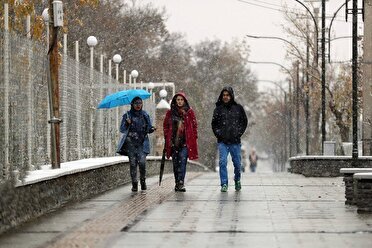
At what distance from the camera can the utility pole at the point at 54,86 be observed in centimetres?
1884

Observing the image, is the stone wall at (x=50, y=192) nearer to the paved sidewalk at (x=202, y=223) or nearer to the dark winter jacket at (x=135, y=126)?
the paved sidewalk at (x=202, y=223)

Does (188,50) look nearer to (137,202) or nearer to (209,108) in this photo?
(209,108)

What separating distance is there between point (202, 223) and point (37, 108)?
4807mm

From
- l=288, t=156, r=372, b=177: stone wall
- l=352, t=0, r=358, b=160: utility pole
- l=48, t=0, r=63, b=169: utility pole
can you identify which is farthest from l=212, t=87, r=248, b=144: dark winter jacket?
l=288, t=156, r=372, b=177: stone wall

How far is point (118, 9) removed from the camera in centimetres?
7244

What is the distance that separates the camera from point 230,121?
21344 mm

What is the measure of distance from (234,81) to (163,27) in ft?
123

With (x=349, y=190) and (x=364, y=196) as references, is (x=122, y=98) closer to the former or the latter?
(x=349, y=190)

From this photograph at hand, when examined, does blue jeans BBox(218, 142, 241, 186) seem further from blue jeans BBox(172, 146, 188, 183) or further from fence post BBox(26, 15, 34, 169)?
fence post BBox(26, 15, 34, 169)

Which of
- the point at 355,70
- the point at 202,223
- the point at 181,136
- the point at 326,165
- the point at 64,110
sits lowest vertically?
the point at 326,165

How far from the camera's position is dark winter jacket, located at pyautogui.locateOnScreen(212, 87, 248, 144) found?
21.3 meters

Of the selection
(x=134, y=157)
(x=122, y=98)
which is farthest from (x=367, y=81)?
(x=134, y=157)

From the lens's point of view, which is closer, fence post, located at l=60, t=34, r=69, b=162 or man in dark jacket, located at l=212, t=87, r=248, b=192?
fence post, located at l=60, t=34, r=69, b=162

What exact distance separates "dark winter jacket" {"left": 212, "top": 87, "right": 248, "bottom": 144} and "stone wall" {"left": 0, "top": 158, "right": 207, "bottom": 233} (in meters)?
2.26
